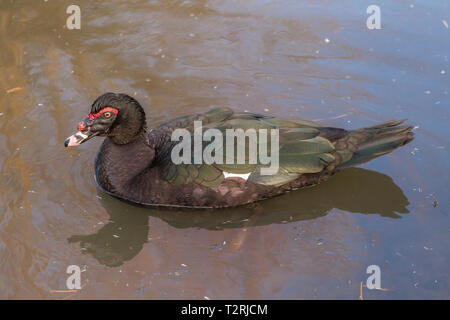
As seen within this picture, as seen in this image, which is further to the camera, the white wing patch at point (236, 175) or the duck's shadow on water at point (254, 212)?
the white wing patch at point (236, 175)

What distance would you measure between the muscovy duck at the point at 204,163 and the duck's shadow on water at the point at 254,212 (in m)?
0.11

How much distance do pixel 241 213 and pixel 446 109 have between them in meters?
3.13

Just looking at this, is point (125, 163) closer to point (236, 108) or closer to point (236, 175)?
point (236, 175)

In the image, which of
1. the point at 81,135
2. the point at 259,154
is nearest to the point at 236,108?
the point at 259,154

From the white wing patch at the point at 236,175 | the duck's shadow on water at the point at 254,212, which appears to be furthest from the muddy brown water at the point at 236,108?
the white wing patch at the point at 236,175

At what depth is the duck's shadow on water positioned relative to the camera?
207 inches

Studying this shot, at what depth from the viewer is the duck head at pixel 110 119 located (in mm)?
5520

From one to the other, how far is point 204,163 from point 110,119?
3.44ft

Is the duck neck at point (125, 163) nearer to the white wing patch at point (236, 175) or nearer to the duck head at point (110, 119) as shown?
the duck head at point (110, 119)

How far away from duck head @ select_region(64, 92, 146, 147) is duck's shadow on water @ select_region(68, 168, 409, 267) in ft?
2.16

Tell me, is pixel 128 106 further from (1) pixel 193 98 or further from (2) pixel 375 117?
(2) pixel 375 117

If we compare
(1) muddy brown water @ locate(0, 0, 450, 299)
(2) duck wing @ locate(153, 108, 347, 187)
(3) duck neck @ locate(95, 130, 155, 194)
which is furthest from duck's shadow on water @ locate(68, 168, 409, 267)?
(2) duck wing @ locate(153, 108, 347, 187)

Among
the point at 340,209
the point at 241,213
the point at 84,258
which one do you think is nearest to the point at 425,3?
the point at 340,209

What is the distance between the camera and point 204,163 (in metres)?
5.42
